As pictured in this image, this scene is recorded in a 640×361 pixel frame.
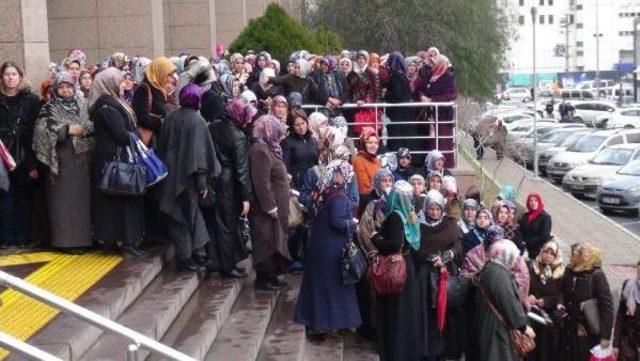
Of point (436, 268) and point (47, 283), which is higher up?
point (47, 283)

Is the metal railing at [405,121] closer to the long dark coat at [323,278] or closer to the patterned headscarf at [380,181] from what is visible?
the patterned headscarf at [380,181]

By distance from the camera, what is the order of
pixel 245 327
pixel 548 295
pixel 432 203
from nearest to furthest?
pixel 245 327 → pixel 432 203 → pixel 548 295

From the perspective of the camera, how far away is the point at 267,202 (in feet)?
31.0

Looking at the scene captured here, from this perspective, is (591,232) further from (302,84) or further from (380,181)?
(380,181)

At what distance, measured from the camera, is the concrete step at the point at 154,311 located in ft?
23.6

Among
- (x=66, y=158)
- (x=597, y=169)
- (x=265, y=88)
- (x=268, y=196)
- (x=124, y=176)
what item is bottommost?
(x=597, y=169)

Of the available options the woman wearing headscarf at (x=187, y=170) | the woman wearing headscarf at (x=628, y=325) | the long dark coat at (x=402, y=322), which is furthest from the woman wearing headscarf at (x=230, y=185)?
the woman wearing headscarf at (x=628, y=325)

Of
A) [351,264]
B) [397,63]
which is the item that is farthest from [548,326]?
[397,63]

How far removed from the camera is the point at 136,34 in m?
19.0

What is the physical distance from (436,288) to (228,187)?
2.06m

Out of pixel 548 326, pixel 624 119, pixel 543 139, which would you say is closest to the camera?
pixel 548 326

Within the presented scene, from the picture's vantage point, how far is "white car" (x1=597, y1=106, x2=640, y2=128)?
4700cm

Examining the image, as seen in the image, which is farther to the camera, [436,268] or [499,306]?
[436,268]

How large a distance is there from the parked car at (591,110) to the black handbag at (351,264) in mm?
46570
